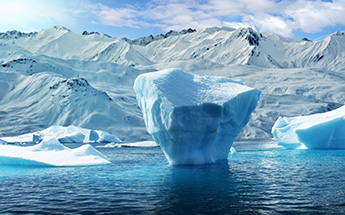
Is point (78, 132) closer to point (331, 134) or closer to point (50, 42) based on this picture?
point (331, 134)

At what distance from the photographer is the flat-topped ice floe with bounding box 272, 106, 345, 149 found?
28.2 metres

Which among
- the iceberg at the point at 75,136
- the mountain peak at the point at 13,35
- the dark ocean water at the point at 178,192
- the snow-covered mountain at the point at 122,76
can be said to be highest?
the mountain peak at the point at 13,35

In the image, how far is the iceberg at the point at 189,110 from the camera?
1597 cm

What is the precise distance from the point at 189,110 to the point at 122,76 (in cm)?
8113

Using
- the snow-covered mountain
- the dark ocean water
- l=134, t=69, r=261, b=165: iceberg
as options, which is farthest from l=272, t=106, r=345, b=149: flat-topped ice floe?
the snow-covered mountain

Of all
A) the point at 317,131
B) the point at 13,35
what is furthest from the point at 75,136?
the point at 13,35

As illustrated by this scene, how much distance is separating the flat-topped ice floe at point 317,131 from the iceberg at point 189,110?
12.1m

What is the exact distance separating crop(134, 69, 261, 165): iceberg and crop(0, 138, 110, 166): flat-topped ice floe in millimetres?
4255

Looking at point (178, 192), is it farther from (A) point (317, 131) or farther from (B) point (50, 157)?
(A) point (317, 131)

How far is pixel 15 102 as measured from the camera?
80.0 meters

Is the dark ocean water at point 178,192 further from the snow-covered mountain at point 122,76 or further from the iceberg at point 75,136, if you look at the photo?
the snow-covered mountain at point 122,76

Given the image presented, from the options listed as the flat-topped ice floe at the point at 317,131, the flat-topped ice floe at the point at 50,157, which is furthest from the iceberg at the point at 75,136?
the flat-topped ice floe at the point at 50,157

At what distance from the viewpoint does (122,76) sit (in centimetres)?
9550

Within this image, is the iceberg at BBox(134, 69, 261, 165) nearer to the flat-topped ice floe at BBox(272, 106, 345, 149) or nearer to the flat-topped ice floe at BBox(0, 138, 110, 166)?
the flat-topped ice floe at BBox(0, 138, 110, 166)
